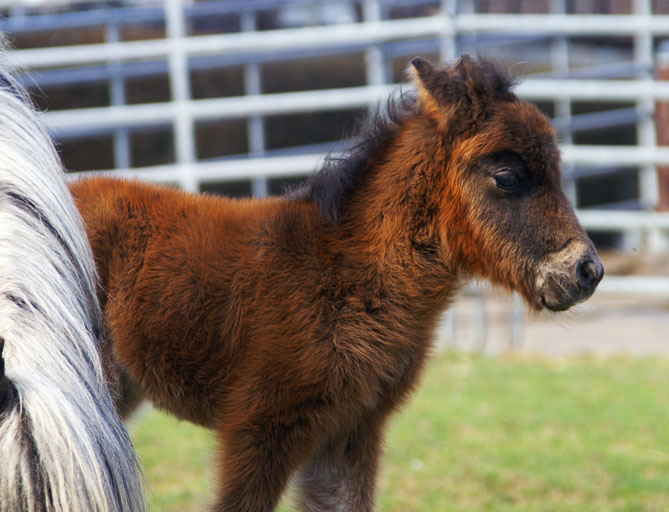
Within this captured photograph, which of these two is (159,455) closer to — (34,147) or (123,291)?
(123,291)

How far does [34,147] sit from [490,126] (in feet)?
4.68

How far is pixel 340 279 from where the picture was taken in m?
2.69

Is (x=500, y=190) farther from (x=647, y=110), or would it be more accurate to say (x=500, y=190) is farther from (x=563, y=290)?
(x=647, y=110)

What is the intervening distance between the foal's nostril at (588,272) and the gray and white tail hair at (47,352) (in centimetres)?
146

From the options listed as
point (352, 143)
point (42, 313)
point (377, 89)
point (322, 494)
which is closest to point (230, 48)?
point (377, 89)

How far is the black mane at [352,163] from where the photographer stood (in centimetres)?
282

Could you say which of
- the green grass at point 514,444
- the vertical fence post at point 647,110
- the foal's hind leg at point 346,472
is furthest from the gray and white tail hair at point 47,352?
the vertical fence post at point 647,110

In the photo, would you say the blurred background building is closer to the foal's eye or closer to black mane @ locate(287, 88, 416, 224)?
black mane @ locate(287, 88, 416, 224)

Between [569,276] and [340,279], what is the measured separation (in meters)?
0.74

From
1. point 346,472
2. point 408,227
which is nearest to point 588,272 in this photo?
point 408,227

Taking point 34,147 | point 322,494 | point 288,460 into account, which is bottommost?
point 322,494

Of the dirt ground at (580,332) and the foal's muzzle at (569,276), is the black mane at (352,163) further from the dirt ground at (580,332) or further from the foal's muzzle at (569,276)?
the dirt ground at (580,332)

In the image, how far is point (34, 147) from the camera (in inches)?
87.6

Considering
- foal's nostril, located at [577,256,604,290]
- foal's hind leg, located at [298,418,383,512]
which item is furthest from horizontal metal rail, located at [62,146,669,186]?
foal's nostril, located at [577,256,604,290]
